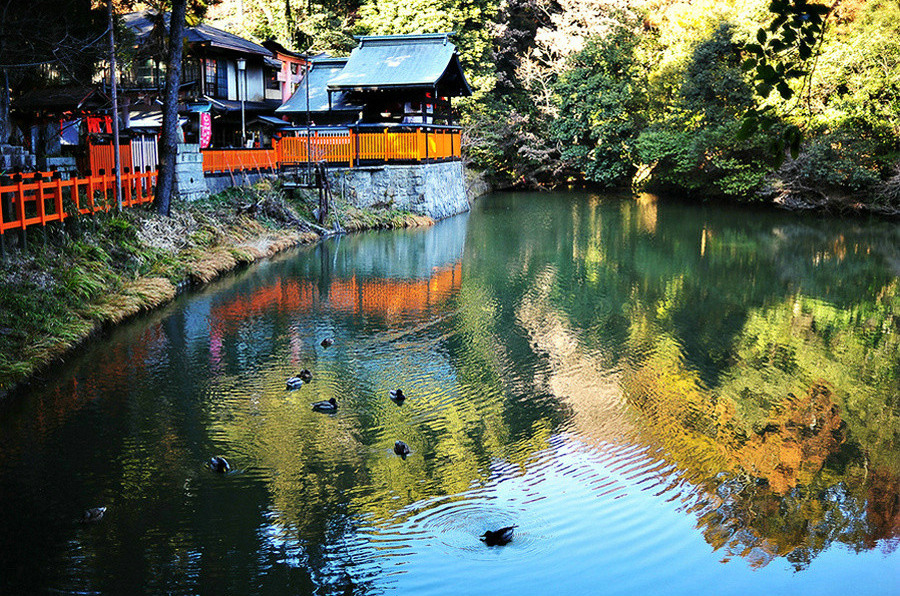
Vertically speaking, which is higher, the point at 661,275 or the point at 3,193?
the point at 3,193

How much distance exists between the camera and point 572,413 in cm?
915

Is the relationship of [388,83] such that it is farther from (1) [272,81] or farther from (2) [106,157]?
(2) [106,157]

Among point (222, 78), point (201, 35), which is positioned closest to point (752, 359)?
point (201, 35)

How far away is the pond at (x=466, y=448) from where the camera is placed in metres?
6.03

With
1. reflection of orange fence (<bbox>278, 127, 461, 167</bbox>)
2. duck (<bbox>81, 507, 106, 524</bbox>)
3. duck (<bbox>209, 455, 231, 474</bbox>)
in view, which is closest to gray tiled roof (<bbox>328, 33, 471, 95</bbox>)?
reflection of orange fence (<bbox>278, 127, 461, 167</bbox>)

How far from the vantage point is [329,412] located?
8922 millimetres

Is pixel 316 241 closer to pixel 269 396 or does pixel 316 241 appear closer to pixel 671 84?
pixel 269 396

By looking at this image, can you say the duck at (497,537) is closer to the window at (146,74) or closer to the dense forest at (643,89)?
the dense forest at (643,89)

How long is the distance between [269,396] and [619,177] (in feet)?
108

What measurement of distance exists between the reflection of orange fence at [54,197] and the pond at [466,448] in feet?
7.33

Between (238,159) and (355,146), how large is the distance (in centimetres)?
424

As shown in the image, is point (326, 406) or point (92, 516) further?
point (326, 406)

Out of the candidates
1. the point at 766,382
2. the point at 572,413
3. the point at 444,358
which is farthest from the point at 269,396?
the point at 766,382

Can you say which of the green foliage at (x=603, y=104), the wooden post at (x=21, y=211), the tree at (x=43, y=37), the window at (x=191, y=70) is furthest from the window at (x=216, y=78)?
the wooden post at (x=21, y=211)
